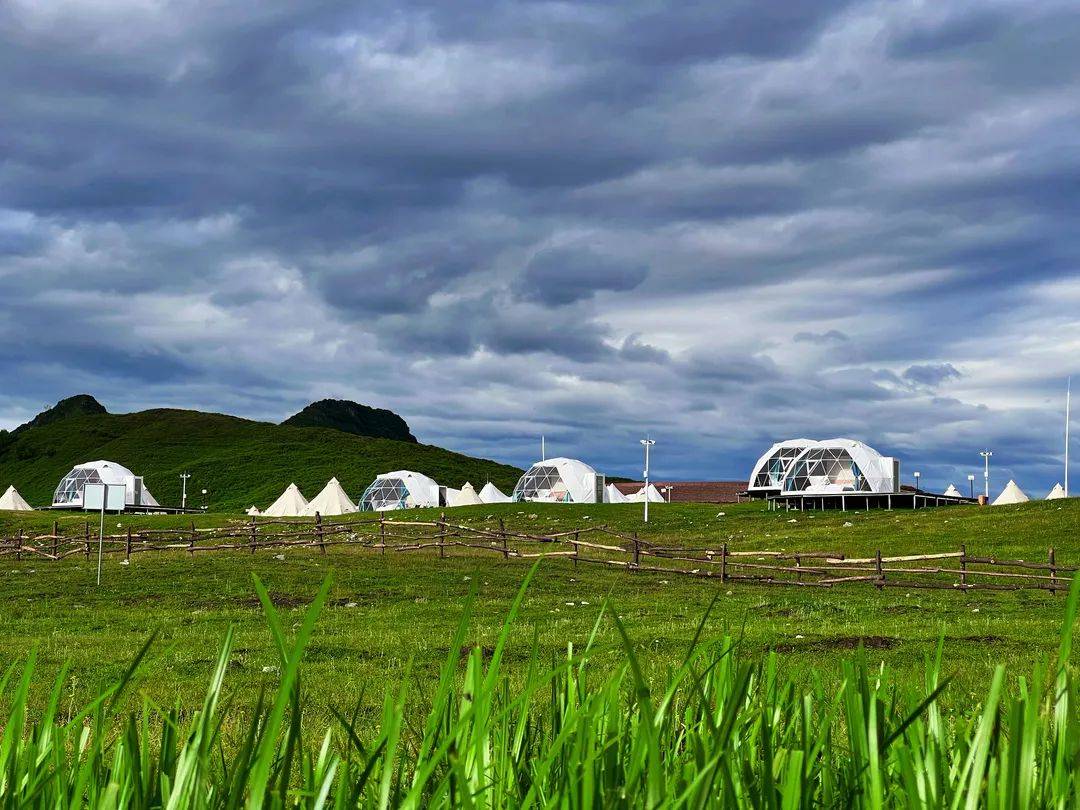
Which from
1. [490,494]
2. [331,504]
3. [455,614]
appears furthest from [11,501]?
[455,614]

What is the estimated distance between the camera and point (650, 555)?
1398 inches

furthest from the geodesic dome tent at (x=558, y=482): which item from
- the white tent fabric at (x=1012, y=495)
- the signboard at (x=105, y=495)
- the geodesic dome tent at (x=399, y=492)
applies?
the signboard at (x=105, y=495)

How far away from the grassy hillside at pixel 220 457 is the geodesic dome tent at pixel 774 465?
2117 inches

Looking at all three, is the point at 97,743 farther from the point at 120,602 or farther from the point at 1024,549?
the point at 1024,549

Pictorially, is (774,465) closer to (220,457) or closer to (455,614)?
(455,614)

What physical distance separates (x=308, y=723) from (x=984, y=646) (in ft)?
37.8

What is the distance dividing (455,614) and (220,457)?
124 metres

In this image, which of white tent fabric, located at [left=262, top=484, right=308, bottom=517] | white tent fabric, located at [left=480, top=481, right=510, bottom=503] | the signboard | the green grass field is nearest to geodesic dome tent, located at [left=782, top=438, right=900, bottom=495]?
white tent fabric, located at [left=480, top=481, right=510, bottom=503]

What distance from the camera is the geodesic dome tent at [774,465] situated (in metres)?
85.8

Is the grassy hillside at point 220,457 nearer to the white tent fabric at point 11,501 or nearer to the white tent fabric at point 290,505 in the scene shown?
the white tent fabric at point 11,501

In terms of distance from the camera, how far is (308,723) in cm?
852

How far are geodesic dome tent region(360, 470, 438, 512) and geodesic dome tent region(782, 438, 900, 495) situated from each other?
35.3 m

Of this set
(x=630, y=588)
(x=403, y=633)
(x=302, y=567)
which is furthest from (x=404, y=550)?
(x=403, y=633)

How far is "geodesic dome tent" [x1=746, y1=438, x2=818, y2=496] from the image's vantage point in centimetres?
8581
